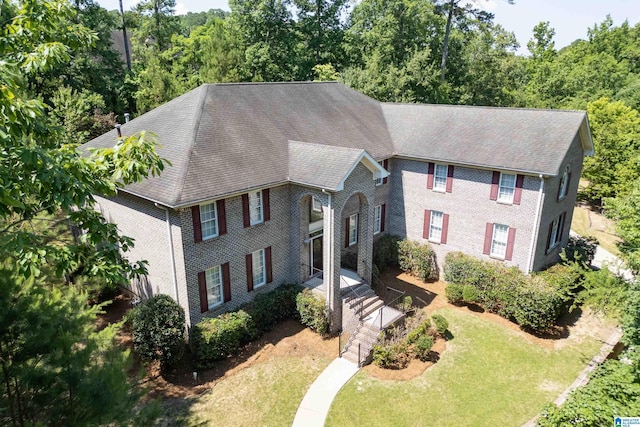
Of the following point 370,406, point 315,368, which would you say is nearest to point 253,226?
point 315,368

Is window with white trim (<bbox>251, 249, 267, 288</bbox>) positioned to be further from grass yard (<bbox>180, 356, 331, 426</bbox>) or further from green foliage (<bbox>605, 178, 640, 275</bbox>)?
green foliage (<bbox>605, 178, 640, 275</bbox>)

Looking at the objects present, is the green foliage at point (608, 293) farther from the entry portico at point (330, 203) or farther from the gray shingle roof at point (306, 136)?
the entry portico at point (330, 203)

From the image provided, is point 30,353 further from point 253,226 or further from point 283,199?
point 283,199

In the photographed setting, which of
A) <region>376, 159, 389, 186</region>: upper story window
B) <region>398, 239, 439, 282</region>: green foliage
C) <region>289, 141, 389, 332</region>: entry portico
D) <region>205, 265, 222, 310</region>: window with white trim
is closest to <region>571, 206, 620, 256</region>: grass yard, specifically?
<region>398, 239, 439, 282</region>: green foliage

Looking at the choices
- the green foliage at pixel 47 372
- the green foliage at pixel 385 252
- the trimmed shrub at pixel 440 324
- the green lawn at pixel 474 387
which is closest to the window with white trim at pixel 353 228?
the green foliage at pixel 385 252

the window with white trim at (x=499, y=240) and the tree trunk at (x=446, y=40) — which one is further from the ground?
the tree trunk at (x=446, y=40)
